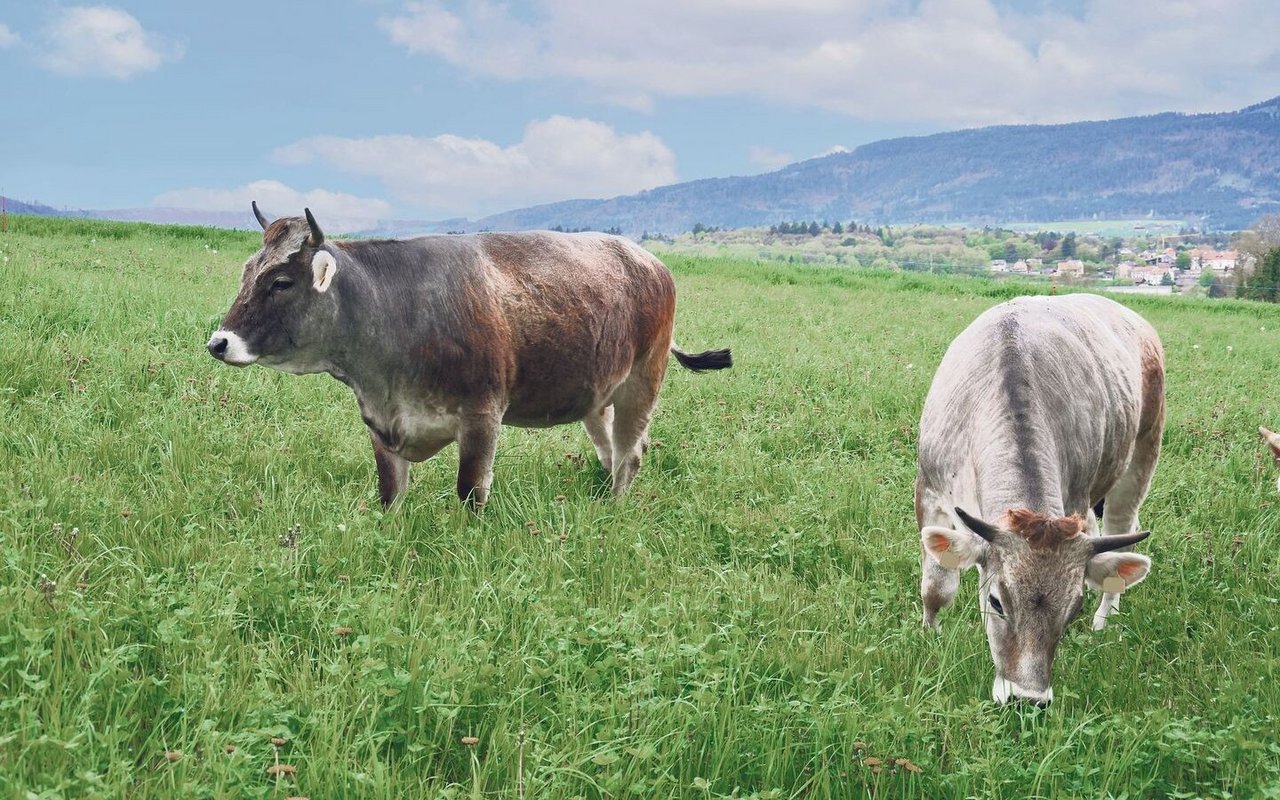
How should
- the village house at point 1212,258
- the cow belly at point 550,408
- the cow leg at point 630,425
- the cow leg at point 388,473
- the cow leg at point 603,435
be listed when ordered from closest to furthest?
the cow leg at point 388,473 → the cow belly at point 550,408 → the cow leg at point 630,425 → the cow leg at point 603,435 → the village house at point 1212,258

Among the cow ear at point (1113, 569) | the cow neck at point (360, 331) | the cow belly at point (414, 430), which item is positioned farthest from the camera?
the cow belly at point (414, 430)

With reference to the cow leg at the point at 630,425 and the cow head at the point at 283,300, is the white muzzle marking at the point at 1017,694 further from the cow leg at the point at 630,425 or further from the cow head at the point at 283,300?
the cow head at the point at 283,300

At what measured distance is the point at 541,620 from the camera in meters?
4.31

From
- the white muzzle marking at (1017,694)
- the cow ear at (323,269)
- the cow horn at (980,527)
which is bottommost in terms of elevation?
the white muzzle marking at (1017,694)

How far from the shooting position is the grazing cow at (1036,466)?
12.6 ft

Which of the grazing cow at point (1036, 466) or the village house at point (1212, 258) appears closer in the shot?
the grazing cow at point (1036, 466)

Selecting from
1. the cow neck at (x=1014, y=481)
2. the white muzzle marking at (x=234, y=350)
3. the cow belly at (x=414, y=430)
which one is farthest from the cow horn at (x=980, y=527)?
the white muzzle marking at (x=234, y=350)

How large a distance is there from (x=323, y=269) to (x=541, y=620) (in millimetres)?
2362

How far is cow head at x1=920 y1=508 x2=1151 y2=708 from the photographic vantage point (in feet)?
12.4

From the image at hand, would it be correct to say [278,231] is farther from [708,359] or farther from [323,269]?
[708,359]

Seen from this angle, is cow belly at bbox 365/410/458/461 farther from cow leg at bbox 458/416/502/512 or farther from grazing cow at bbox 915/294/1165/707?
grazing cow at bbox 915/294/1165/707

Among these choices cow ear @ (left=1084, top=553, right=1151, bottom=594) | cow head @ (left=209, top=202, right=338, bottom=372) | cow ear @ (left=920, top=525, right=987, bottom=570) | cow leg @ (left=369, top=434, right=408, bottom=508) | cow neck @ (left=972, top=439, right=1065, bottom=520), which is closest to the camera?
cow ear @ (left=1084, top=553, right=1151, bottom=594)

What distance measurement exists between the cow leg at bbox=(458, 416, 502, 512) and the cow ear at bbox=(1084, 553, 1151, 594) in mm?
3435

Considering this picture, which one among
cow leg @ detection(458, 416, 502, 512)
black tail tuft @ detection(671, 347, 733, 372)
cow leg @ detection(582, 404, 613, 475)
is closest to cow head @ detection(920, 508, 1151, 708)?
cow leg @ detection(458, 416, 502, 512)
